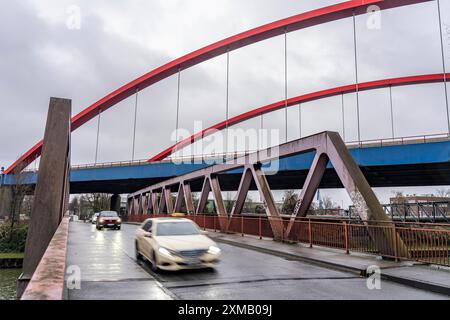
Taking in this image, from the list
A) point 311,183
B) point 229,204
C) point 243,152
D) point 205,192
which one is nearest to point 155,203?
point 243,152

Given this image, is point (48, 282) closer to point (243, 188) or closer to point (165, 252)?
point (165, 252)

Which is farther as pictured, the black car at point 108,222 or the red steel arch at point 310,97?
the red steel arch at point 310,97

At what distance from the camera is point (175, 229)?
34.6ft

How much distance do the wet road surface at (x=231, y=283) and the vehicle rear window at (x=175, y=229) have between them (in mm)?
1100

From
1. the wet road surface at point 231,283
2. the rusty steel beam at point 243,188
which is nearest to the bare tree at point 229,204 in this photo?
the rusty steel beam at point 243,188

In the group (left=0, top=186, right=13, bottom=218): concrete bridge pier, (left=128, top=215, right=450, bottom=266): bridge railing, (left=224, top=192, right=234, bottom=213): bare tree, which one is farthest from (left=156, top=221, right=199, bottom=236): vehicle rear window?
(left=224, top=192, right=234, bottom=213): bare tree

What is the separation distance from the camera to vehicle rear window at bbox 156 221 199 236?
10328 millimetres

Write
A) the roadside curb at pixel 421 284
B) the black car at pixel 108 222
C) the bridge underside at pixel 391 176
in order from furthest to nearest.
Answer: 1. the bridge underside at pixel 391 176
2. the black car at pixel 108 222
3. the roadside curb at pixel 421 284

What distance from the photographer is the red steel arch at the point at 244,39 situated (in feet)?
100

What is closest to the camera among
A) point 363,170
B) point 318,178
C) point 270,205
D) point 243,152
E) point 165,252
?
point 165,252

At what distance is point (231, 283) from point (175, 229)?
2966mm

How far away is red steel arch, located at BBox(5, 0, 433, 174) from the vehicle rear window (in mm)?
26867

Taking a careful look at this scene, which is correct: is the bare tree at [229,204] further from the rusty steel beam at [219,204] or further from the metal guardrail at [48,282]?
the metal guardrail at [48,282]
